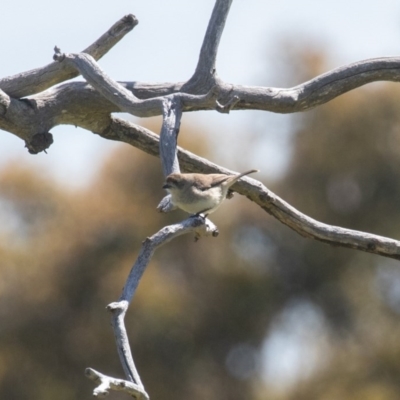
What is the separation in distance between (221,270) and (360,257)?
9.89ft

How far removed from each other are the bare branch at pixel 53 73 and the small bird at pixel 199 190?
99 cm


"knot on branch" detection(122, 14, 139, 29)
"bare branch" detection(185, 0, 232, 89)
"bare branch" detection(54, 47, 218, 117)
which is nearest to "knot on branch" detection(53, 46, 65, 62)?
"bare branch" detection(54, 47, 218, 117)

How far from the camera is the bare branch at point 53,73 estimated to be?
7016 mm

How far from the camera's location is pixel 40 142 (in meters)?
7.07

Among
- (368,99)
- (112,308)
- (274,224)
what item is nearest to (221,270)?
(274,224)

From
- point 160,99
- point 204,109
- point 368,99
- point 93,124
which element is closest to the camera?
point 160,99

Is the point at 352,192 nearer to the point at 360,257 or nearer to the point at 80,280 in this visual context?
the point at 360,257

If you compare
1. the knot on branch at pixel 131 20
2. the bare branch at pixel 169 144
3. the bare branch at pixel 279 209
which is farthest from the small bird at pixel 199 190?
the knot on branch at pixel 131 20

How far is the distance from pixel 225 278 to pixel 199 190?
1588cm

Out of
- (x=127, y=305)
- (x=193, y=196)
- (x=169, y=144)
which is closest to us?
(x=127, y=305)

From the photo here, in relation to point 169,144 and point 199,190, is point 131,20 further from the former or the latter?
point 169,144

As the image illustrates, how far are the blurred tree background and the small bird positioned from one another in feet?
46.7

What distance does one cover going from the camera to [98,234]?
22.7m

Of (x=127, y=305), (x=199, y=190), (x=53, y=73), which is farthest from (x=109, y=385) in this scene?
(x=53, y=73)
